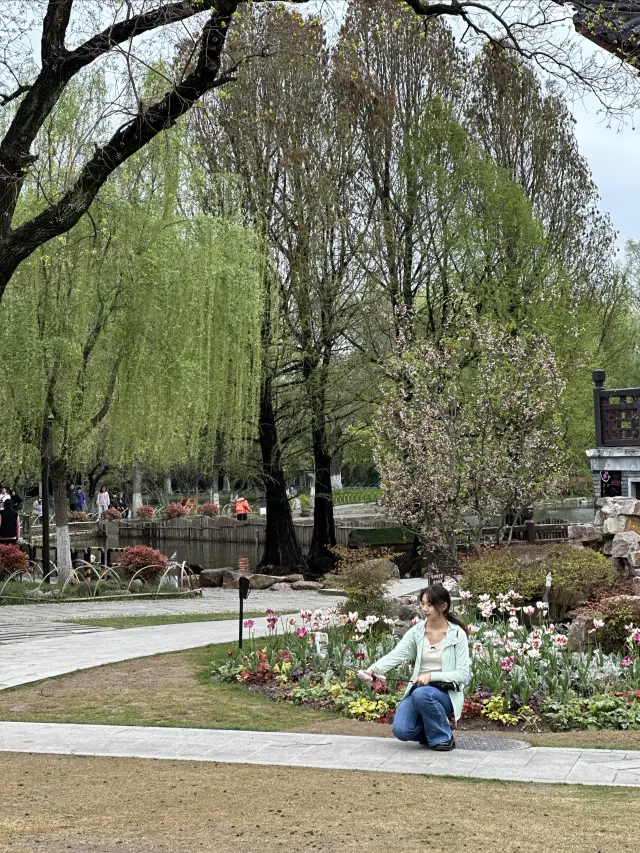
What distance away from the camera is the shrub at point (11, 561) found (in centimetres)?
2395

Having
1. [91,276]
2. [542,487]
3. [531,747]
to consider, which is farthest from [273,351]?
[531,747]

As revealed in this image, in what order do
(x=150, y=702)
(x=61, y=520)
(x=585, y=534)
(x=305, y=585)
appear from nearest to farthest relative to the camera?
1. (x=150, y=702)
2. (x=585, y=534)
3. (x=61, y=520)
4. (x=305, y=585)

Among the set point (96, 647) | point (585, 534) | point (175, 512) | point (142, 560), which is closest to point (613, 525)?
point (585, 534)

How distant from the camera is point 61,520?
22.6 meters

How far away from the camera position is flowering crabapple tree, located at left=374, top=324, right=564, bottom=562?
61.2 ft

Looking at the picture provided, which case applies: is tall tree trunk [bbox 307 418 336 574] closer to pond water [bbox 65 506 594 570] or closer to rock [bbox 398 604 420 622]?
pond water [bbox 65 506 594 570]

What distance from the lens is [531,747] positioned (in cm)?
844

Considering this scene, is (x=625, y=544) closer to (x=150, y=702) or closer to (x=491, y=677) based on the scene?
(x=491, y=677)

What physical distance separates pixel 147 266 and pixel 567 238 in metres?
18.7

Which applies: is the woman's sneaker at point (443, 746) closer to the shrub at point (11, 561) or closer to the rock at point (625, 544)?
the rock at point (625, 544)

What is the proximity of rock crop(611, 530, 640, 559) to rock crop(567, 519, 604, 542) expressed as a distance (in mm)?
755

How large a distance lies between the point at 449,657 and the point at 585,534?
7949mm

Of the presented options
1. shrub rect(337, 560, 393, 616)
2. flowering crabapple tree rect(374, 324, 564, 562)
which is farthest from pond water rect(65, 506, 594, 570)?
shrub rect(337, 560, 393, 616)

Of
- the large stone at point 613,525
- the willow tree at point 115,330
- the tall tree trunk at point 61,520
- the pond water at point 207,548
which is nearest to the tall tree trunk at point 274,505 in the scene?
the pond water at point 207,548
